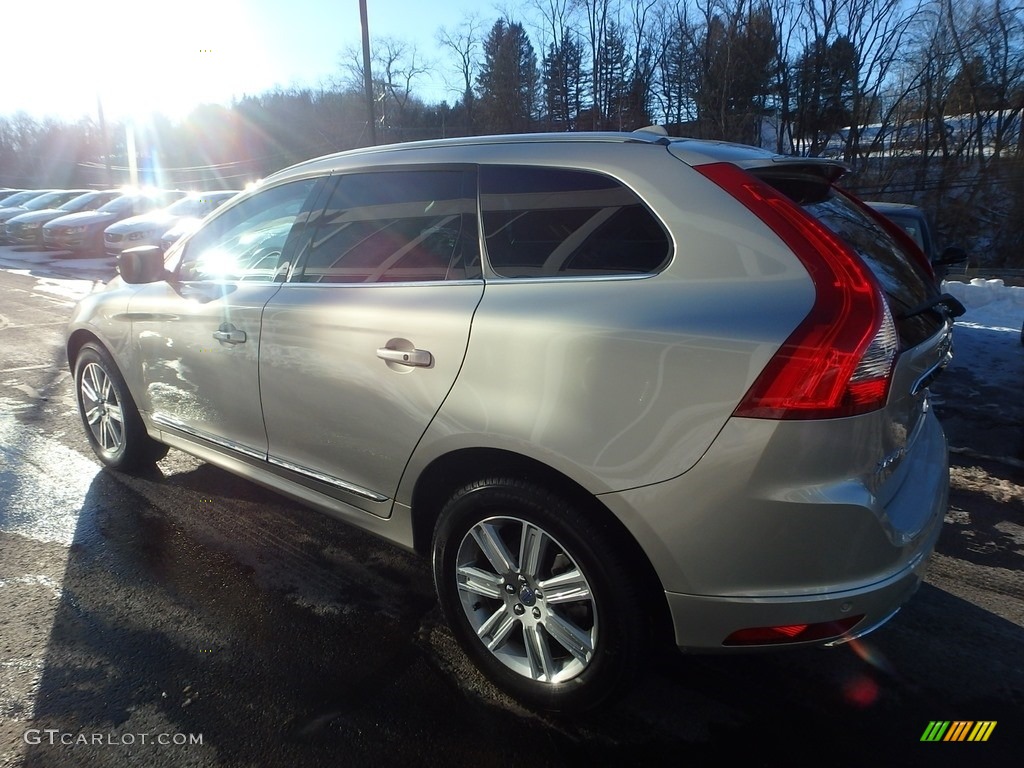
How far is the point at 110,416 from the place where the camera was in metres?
4.27

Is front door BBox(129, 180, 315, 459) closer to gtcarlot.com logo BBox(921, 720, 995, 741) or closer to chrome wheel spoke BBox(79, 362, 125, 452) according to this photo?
chrome wheel spoke BBox(79, 362, 125, 452)

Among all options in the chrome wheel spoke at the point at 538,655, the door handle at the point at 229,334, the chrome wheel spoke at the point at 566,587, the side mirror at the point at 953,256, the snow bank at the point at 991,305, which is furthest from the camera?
the snow bank at the point at 991,305

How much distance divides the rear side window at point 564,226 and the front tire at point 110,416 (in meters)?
2.75

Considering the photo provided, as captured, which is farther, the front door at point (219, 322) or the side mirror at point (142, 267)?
the side mirror at point (142, 267)

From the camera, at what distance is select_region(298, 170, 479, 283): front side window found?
2551mm

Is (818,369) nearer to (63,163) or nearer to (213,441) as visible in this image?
(213,441)

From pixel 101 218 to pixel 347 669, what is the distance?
19.4 meters

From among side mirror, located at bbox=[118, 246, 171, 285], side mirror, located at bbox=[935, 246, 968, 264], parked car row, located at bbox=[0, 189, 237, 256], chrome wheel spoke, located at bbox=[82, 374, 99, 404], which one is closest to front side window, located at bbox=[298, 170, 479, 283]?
side mirror, located at bbox=[118, 246, 171, 285]

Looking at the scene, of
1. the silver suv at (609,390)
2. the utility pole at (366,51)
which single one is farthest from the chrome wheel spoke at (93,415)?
the utility pole at (366,51)

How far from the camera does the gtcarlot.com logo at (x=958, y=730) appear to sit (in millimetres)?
2221

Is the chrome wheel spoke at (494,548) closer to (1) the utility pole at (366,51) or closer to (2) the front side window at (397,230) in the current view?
(2) the front side window at (397,230)

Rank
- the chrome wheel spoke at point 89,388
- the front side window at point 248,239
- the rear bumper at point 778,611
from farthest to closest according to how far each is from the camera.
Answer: the chrome wheel spoke at point 89,388
the front side window at point 248,239
the rear bumper at point 778,611

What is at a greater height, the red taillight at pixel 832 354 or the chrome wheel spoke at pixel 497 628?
the red taillight at pixel 832 354

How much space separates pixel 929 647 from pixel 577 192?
213 centimetres
